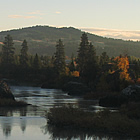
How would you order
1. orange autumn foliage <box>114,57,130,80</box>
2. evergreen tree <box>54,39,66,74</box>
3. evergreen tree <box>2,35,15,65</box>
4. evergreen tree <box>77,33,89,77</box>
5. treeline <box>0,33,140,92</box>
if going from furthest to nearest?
1. evergreen tree <box>2,35,15,65</box>
2. evergreen tree <box>54,39,66,74</box>
3. evergreen tree <box>77,33,89,77</box>
4. treeline <box>0,33,140,92</box>
5. orange autumn foliage <box>114,57,130,80</box>

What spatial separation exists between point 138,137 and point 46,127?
708cm

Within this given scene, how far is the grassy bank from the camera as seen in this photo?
25.2 m

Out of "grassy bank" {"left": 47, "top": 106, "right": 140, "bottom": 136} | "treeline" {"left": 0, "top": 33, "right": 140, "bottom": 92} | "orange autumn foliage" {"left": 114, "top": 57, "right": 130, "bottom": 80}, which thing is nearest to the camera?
"grassy bank" {"left": 47, "top": 106, "right": 140, "bottom": 136}

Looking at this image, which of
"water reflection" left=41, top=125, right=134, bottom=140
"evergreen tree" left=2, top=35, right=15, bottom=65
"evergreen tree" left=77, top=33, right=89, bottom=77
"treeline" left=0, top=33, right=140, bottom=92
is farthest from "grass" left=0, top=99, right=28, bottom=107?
"evergreen tree" left=2, top=35, right=15, bottom=65

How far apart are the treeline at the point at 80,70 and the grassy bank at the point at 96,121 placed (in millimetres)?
40581

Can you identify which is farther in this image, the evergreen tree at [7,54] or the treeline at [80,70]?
the evergreen tree at [7,54]

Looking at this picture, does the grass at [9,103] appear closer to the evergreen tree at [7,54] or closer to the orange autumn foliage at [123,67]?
the orange autumn foliage at [123,67]

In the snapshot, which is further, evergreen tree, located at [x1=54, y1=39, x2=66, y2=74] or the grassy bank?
evergreen tree, located at [x1=54, y1=39, x2=66, y2=74]

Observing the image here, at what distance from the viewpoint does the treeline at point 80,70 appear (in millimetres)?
74312

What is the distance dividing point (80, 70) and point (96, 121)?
9564 cm

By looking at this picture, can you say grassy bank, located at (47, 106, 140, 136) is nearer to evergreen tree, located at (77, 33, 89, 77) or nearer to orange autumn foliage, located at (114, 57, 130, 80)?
orange autumn foliage, located at (114, 57, 130, 80)

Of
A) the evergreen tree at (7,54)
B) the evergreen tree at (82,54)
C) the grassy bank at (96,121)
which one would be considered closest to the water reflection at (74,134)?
the grassy bank at (96,121)

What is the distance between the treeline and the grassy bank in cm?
4058

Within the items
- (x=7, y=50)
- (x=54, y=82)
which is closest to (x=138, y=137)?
(x=54, y=82)
